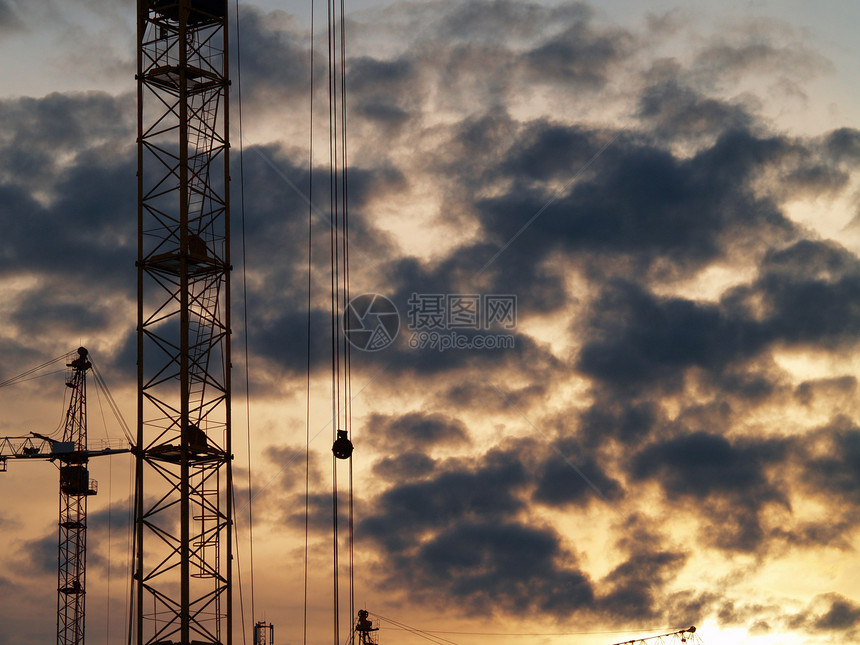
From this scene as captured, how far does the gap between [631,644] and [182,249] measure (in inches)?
5394

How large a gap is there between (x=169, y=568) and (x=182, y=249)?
17.1 meters

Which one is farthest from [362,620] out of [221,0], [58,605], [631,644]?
[221,0]

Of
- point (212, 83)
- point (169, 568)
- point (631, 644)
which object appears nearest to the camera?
point (169, 568)

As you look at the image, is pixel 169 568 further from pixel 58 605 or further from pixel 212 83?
pixel 58 605

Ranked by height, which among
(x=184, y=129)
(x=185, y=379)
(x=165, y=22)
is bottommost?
(x=185, y=379)

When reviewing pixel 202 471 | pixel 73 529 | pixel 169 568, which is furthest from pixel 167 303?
pixel 73 529

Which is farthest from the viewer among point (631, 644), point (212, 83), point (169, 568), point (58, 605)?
point (631, 644)

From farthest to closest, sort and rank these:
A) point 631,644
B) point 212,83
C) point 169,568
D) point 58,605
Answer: point 631,644 → point 58,605 → point 212,83 → point 169,568

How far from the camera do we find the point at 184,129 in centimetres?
7094

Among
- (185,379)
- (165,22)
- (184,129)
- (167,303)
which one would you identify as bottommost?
(185,379)

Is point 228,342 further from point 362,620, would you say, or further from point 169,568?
point 362,620

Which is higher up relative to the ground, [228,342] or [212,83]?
[212,83]

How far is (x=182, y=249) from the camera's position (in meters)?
68.8

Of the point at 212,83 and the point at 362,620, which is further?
the point at 362,620
